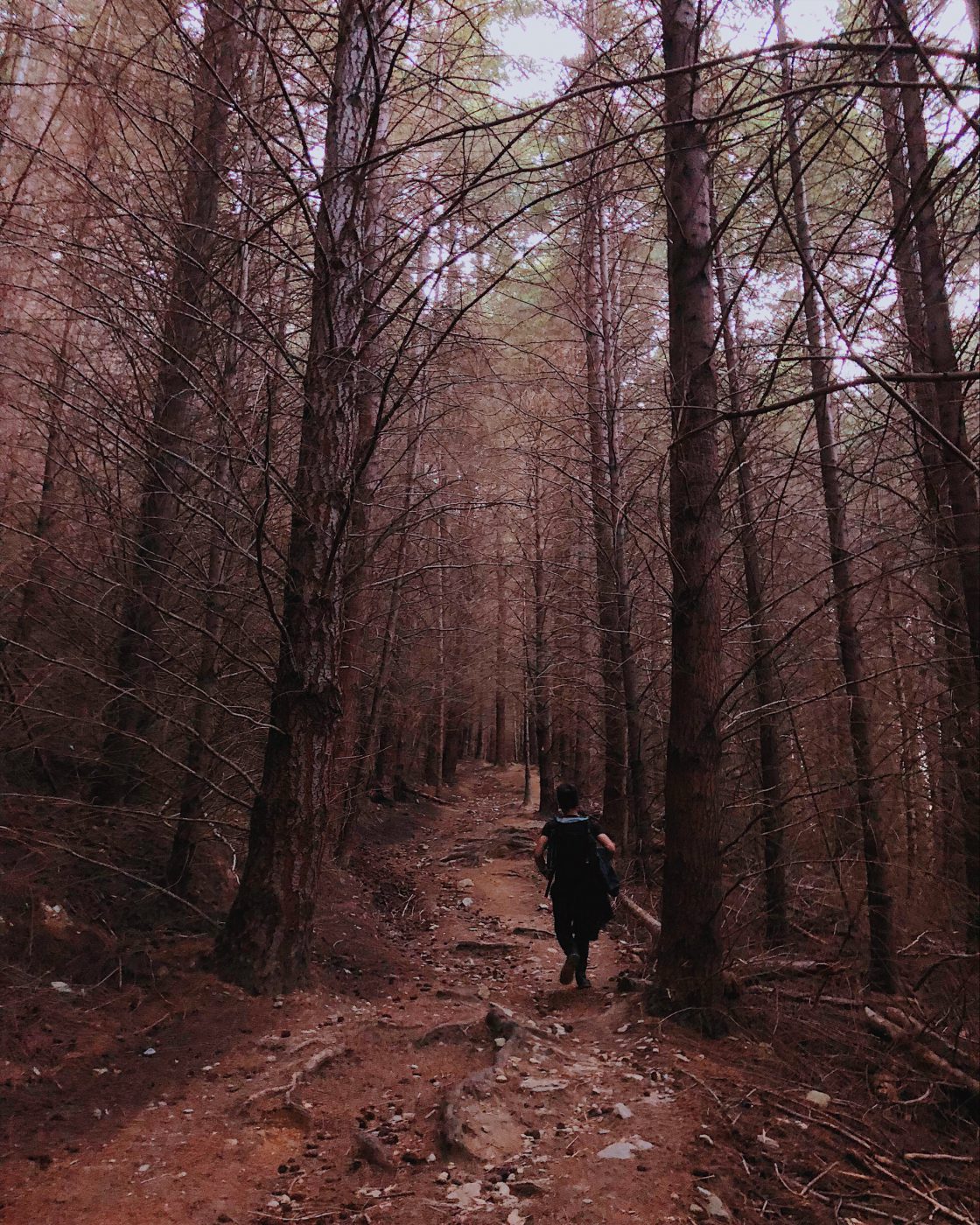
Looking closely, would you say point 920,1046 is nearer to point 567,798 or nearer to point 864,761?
point 864,761

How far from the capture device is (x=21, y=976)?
4121 millimetres

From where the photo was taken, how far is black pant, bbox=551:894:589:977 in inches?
230

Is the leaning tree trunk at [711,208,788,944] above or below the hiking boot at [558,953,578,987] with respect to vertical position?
above

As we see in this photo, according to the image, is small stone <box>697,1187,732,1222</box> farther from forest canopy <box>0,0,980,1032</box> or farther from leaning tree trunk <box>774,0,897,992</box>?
leaning tree trunk <box>774,0,897,992</box>

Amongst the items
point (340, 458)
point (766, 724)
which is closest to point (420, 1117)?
point (340, 458)

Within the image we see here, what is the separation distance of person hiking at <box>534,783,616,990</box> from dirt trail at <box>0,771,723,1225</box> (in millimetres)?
469

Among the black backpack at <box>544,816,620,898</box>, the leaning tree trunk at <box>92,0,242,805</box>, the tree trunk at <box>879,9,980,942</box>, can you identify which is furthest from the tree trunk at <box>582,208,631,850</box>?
the leaning tree trunk at <box>92,0,242,805</box>

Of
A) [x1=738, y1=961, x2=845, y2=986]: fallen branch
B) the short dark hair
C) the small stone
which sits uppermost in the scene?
the short dark hair

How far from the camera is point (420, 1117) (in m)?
3.29

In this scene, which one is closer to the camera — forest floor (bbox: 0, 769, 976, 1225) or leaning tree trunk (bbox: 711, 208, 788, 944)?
forest floor (bbox: 0, 769, 976, 1225)

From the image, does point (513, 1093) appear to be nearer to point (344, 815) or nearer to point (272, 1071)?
point (272, 1071)

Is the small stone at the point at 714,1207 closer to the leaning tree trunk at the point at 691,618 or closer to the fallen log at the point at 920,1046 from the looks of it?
the leaning tree trunk at the point at 691,618

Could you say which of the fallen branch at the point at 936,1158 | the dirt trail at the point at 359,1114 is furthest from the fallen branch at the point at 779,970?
the fallen branch at the point at 936,1158

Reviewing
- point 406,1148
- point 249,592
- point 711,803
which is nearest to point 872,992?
point 711,803
